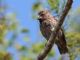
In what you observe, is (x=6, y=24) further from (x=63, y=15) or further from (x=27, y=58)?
(x=63, y=15)

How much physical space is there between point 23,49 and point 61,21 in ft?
9.39

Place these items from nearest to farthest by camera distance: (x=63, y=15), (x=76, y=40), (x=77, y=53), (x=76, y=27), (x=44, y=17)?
(x=63, y=15)
(x=77, y=53)
(x=76, y=40)
(x=76, y=27)
(x=44, y=17)

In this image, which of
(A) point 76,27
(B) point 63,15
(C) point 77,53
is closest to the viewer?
(B) point 63,15

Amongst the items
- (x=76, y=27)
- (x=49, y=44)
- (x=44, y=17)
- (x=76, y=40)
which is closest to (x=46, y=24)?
(x=44, y=17)

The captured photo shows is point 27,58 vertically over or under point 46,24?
under

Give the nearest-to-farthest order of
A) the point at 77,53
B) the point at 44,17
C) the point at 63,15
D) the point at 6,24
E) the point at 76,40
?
the point at 63,15, the point at 77,53, the point at 76,40, the point at 44,17, the point at 6,24

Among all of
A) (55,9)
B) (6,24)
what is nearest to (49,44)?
(55,9)

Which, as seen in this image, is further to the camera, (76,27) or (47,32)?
(47,32)

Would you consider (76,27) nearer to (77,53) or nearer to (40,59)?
(77,53)

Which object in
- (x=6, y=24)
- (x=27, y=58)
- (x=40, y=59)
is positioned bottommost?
(x=27, y=58)

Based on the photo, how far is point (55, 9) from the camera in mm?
3574

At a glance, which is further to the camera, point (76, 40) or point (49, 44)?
point (76, 40)

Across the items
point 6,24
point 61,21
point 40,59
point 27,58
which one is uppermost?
point 61,21

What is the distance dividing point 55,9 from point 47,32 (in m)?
1.61
